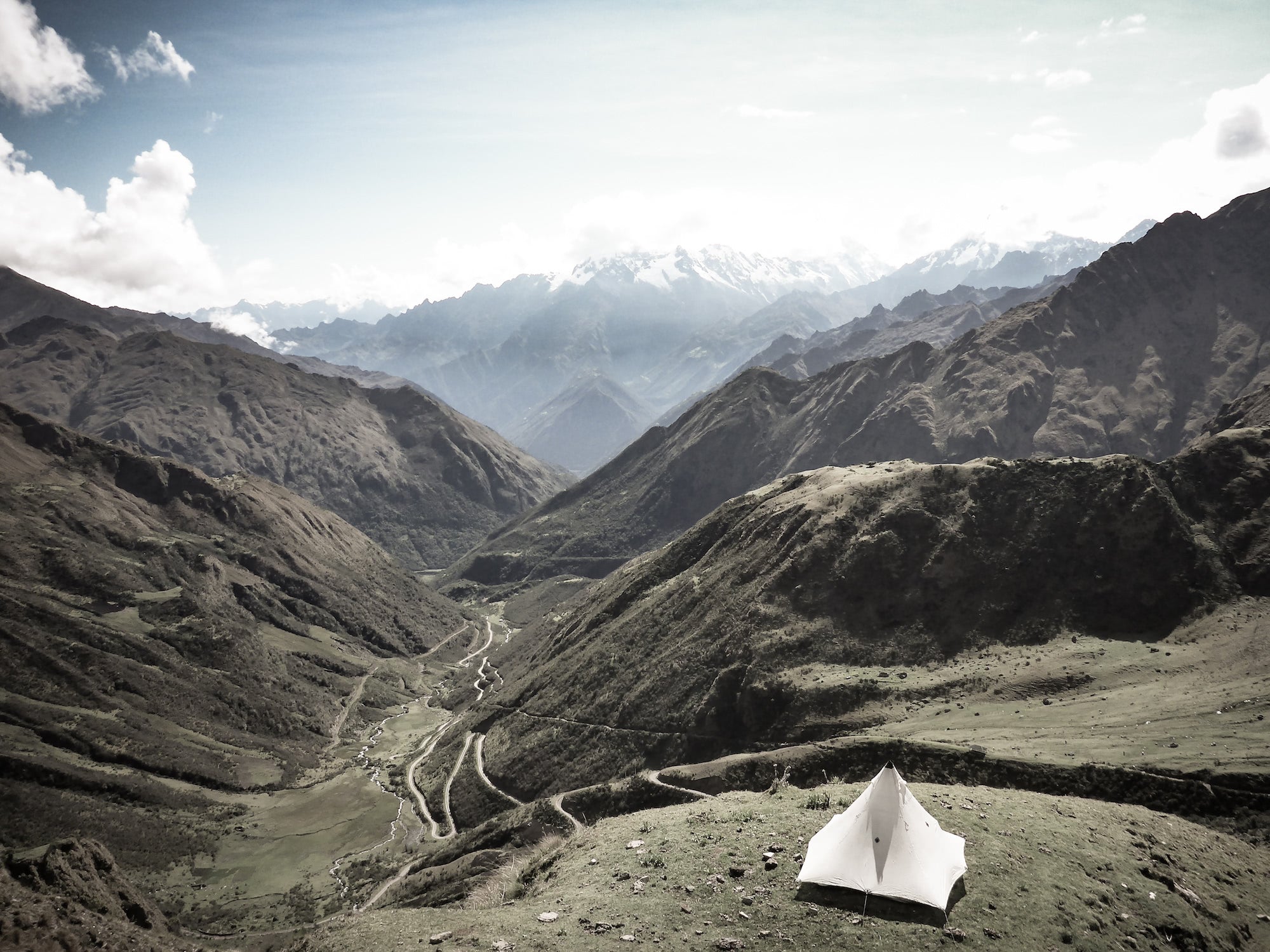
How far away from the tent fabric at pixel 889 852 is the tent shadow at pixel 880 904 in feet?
0.98

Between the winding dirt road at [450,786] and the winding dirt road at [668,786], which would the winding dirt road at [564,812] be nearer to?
the winding dirt road at [668,786]

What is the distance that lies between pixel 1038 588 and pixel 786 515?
40.5m

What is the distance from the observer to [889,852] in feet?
121

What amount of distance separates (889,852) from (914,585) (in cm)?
7081

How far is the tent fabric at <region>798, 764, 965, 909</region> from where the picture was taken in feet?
118

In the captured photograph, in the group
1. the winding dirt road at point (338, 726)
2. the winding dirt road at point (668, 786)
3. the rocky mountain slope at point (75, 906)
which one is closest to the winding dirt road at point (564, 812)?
the winding dirt road at point (668, 786)

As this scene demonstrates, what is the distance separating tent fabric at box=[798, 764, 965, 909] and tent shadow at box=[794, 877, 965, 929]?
0.98ft

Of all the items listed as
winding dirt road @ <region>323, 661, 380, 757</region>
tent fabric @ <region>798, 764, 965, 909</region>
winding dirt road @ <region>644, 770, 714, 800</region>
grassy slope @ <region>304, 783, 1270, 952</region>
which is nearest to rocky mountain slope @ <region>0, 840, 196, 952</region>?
grassy slope @ <region>304, 783, 1270, 952</region>

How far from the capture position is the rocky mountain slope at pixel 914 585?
91000 mm

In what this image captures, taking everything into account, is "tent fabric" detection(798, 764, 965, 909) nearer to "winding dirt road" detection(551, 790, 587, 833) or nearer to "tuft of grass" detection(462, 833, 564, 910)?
"tuft of grass" detection(462, 833, 564, 910)

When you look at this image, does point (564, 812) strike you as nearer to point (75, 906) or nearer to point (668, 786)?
point (668, 786)

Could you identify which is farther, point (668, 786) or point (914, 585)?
point (914, 585)

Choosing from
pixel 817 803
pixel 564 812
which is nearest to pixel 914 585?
pixel 564 812

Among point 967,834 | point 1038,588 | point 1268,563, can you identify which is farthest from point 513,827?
point 1268,563
